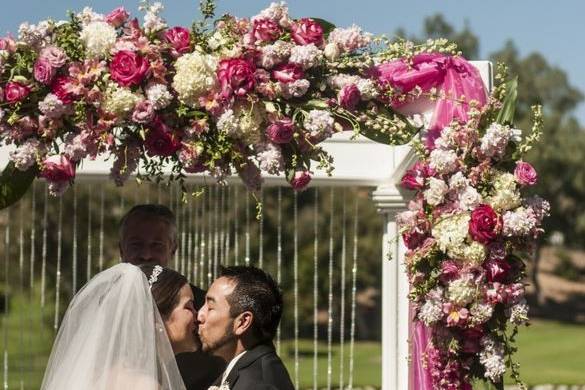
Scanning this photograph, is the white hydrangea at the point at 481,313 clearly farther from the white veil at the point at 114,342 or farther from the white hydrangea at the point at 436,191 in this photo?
the white veil at the point at 114,342

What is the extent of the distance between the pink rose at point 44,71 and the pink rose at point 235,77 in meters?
0.76

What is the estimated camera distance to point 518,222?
535 cm

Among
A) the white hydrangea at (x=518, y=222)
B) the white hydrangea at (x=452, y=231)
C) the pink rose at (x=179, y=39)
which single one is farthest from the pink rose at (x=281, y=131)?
the white hydrangea at (x=518, y=222)

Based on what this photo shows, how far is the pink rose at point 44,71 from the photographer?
5.14 metres

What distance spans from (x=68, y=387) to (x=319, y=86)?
1984 mm

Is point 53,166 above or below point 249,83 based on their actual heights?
below

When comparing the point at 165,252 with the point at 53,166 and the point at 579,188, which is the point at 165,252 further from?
the point at 579,188

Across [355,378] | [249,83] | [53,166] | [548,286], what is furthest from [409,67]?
[548,286]

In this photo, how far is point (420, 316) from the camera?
5551mm

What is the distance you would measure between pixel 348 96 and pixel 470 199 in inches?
30.1

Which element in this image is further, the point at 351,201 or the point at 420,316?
the point at 351,201

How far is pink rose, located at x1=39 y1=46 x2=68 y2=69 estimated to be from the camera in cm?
515

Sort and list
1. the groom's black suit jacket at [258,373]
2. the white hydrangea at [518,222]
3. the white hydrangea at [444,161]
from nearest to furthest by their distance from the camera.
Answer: the groom's black suit jacket at [258,373]
the white hydrangea at [518,222]
the white hydrangea at [444,161]

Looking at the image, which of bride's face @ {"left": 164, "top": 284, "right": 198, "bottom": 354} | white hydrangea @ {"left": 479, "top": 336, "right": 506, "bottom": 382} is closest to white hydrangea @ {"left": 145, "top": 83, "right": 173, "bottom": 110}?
bride's face @ {"left": 164, "top": 284, "right": 198, "bottom": 354}
